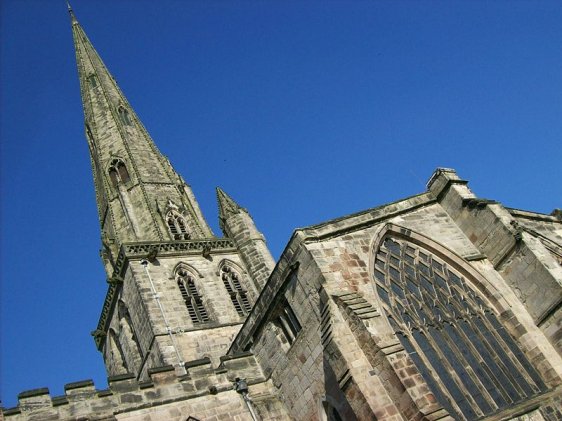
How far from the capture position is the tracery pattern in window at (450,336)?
1366 cm

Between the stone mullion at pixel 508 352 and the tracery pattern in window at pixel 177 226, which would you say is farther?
the tracery pattern in window at pixel 177 226

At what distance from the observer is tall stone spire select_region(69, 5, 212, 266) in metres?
28.9

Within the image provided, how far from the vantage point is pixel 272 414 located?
52.7 ft

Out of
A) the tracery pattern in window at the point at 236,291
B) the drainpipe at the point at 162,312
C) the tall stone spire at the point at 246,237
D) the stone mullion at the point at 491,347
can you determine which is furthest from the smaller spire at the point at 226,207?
the stone mullion at the point at 491,347

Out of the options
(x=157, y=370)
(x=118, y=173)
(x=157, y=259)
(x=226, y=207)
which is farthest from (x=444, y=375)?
(x=118, y=173)

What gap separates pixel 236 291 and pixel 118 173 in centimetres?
995

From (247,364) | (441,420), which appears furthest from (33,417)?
(441,420)

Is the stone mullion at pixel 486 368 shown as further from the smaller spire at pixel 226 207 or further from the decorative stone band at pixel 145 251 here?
the smaller spire at pixel 226 207

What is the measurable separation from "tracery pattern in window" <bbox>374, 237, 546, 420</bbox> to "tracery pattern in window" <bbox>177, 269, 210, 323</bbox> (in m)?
11.3

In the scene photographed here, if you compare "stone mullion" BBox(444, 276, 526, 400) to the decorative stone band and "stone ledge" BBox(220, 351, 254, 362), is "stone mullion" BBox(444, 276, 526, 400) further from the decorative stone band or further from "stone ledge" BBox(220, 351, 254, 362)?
the decorative stone band

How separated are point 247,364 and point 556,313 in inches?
335

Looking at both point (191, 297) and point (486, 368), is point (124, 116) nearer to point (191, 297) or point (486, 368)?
point (191, 297)

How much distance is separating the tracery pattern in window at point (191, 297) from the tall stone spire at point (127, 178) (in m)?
2.42

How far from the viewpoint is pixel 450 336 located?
574 inches
